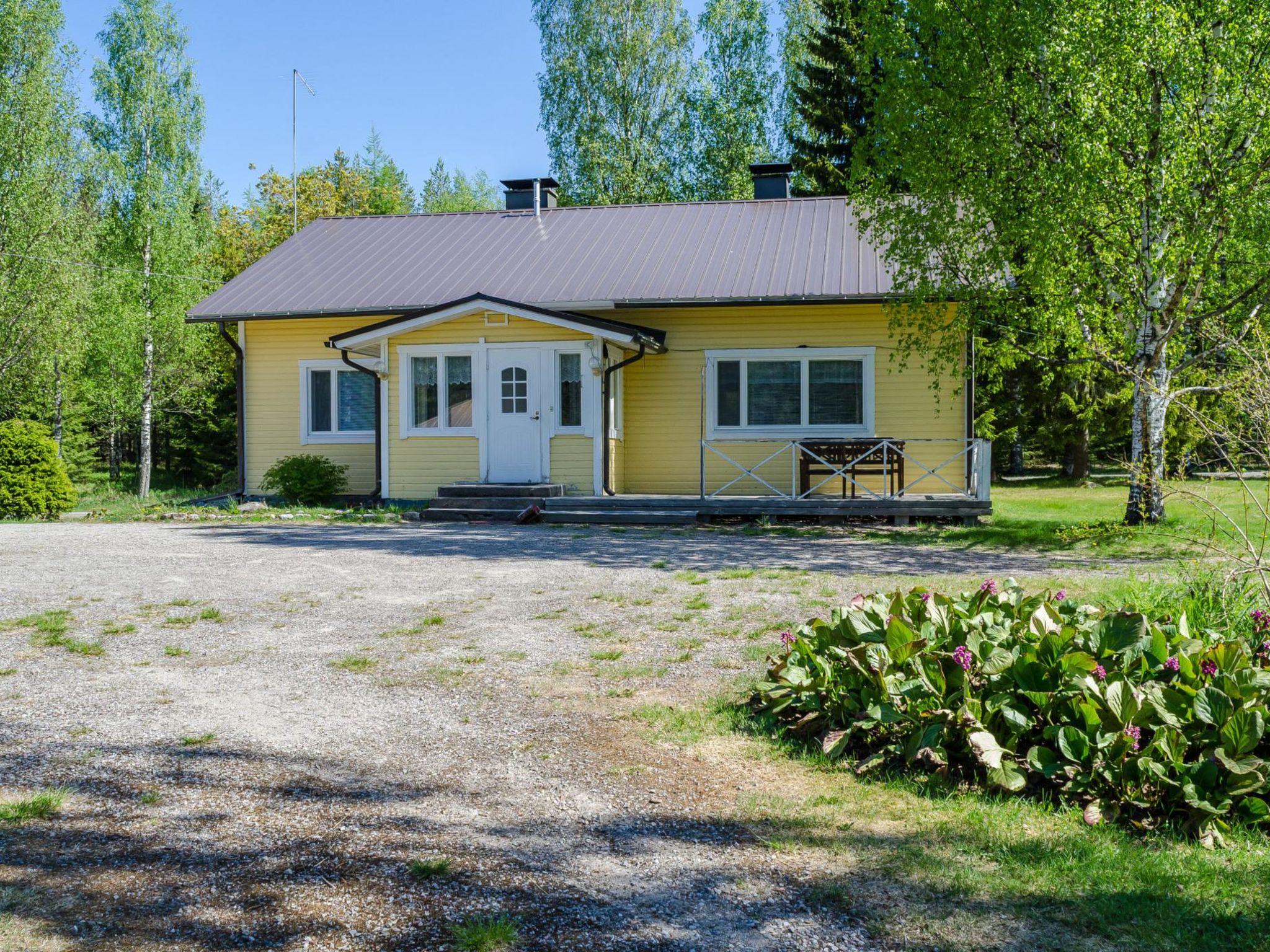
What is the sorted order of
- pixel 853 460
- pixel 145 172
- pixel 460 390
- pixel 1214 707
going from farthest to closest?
pixel 145 172
pixel 460 390
pixel 853 460
pixel 1214 707

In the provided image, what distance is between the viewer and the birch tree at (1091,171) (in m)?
11.2

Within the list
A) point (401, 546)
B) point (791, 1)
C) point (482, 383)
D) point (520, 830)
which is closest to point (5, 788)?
point (520, 830)

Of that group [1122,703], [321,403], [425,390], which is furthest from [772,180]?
[1122,703]

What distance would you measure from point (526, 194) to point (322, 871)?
1963cm

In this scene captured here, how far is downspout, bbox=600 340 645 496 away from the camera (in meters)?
15.3

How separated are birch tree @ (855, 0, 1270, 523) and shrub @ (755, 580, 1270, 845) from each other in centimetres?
659

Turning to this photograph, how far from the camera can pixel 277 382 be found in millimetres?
17625

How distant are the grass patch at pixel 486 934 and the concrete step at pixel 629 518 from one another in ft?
36.9

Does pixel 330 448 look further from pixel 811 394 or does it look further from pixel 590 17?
pixel 590 17

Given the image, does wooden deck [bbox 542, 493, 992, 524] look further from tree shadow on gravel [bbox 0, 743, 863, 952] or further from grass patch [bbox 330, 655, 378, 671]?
tree shadow on gravel [bbox 0, 743, 863, 952]

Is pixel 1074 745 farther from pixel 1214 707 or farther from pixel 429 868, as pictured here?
pixel 429 868

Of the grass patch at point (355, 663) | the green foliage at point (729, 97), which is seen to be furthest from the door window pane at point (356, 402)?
the green foliage at point (729, 97)

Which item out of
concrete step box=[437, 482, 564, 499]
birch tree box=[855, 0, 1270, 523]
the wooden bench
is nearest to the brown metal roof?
the wooden bench

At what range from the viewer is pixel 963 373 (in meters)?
14.8
